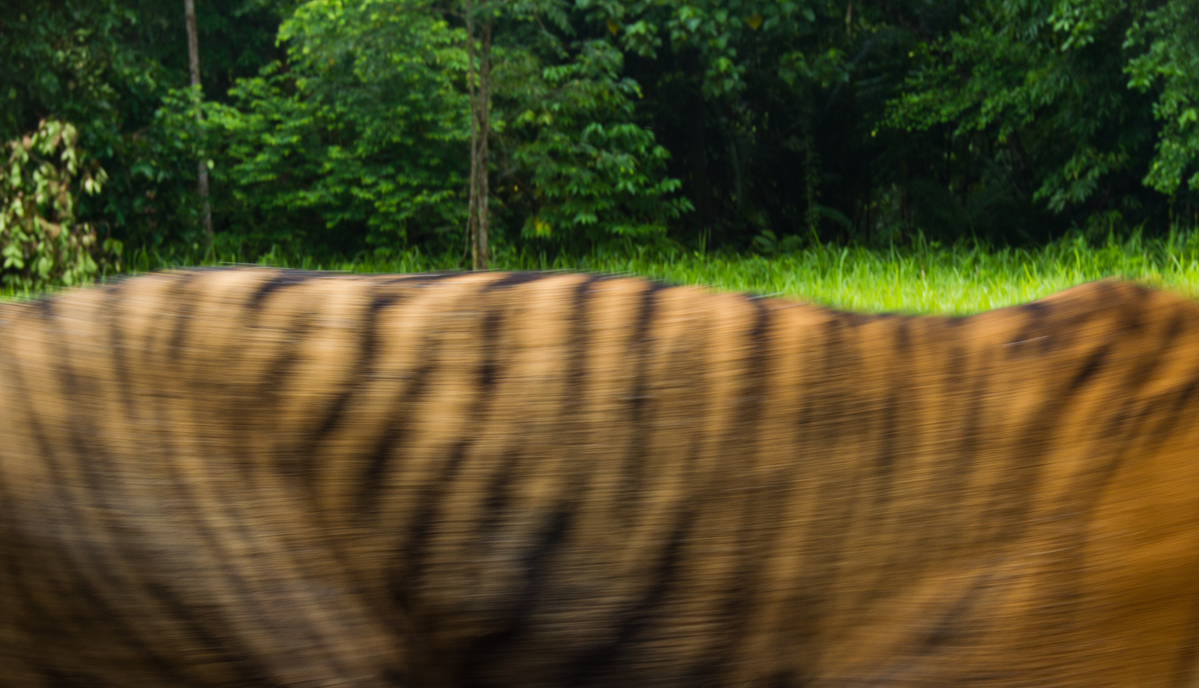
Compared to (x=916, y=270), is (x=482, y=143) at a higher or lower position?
higher

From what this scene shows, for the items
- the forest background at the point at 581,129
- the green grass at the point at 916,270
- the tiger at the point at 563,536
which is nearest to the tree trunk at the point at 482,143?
the forest background at the point at 581,129

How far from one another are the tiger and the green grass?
1.34 feet

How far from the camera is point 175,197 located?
995 centimetres

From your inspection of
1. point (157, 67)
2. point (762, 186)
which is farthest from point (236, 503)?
point (762, 186)

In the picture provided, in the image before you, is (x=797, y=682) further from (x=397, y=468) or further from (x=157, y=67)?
(x=157, y=67)

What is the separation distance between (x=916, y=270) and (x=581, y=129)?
5.30 meters

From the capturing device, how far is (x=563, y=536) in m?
0.87

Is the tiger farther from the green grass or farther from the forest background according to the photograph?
the forest background

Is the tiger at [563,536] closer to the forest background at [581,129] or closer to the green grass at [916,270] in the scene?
the green grass at [916,270]

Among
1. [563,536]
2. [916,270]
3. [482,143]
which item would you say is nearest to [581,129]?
[482,143]

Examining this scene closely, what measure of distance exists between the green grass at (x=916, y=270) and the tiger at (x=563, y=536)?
41 centimetres

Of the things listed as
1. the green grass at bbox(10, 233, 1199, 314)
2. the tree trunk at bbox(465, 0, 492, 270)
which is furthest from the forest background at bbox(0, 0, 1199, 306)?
the green grass at bbox(10, 233, 1199, 314)

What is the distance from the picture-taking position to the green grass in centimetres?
480

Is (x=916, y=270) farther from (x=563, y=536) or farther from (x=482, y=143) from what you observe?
(x=563, y=536)
